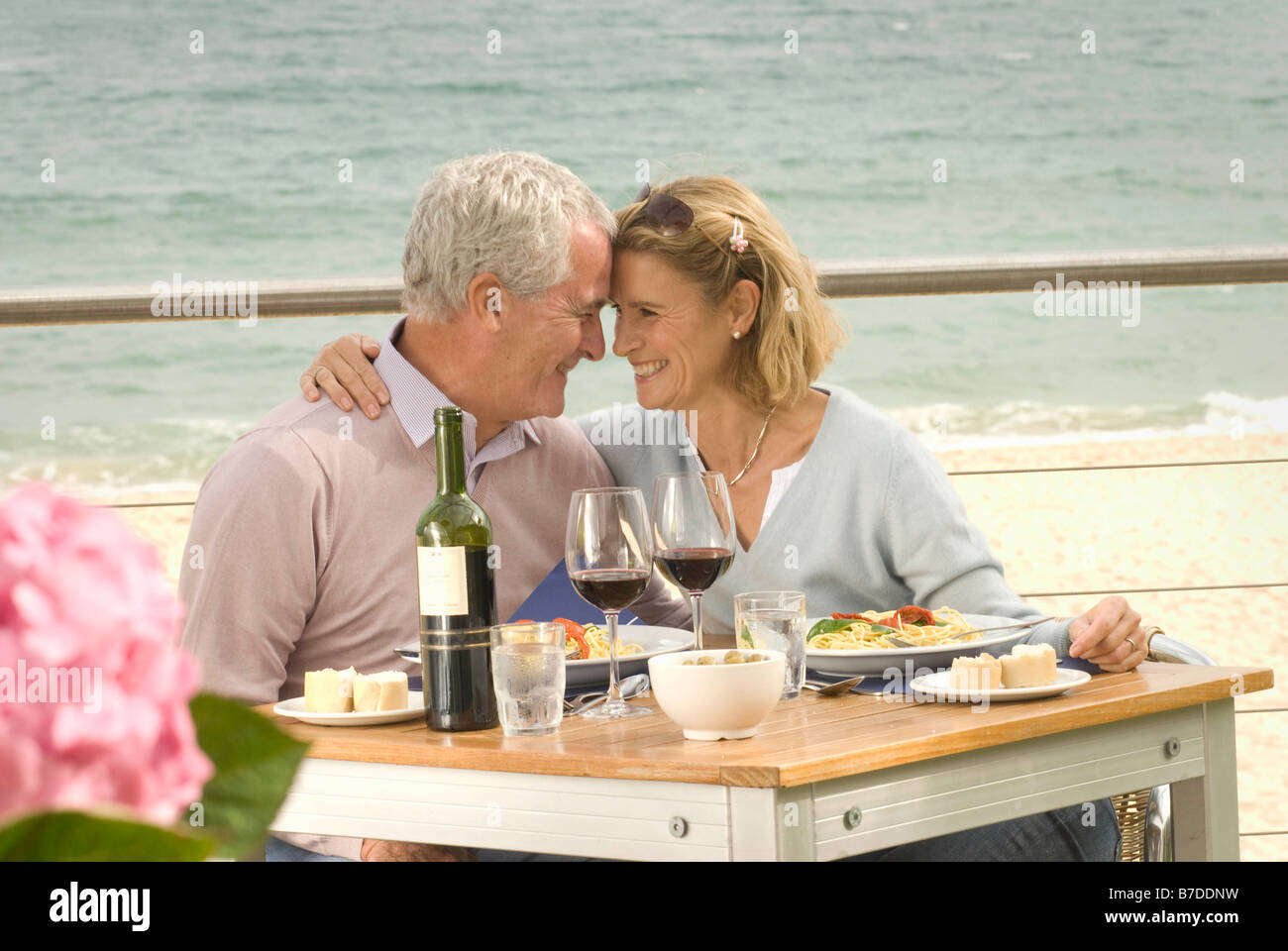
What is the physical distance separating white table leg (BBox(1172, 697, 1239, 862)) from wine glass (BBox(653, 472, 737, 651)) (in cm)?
54

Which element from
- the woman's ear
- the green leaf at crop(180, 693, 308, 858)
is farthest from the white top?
the green leaf at crop(180, 693, 308, 858)

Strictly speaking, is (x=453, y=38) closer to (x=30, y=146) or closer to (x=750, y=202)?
(x=30, y=146)

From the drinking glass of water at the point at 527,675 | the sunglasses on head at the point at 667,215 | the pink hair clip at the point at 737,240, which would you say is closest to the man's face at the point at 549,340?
the sunglasses on head at the point at 667,215

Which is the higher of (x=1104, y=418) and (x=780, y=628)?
(x=780, y=628)

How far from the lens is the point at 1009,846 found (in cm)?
172

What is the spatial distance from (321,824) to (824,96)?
13150 mm

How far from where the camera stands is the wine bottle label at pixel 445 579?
4.32 ft

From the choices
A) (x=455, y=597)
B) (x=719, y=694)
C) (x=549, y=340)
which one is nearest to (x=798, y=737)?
(x=719, y=694)

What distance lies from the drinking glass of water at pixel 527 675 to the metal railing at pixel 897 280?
1.14 m

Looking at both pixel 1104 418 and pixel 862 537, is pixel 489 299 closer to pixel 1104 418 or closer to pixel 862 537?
pixel 862 537

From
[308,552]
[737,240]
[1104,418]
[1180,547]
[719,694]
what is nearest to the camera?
[719,694]

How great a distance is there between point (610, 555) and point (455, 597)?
0.61ft

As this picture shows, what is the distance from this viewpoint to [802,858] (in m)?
1.12
